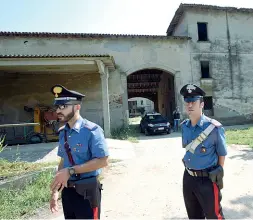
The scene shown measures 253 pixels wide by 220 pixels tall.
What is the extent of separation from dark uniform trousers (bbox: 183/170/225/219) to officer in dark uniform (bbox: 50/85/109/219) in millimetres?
969

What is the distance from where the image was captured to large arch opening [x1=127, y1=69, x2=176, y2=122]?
2123 cm

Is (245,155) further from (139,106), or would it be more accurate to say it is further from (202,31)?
(139,106)

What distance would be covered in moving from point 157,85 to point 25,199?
23628 mm

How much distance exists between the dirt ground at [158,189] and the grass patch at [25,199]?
0.38m

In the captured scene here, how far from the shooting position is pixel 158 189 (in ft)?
16.6

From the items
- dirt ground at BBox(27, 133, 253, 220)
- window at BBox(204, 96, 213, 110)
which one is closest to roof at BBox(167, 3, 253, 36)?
window at BBox(204, 96, 213, 110)

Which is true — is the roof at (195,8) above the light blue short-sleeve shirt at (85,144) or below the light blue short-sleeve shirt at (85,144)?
above

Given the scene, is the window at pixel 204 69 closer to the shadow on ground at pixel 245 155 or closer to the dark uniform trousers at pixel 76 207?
the shadow on ground at pixel 245 155

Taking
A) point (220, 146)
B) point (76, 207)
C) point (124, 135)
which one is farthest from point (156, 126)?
point (76, 207)

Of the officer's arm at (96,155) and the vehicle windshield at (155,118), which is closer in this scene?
the officer's arm at (96,155)

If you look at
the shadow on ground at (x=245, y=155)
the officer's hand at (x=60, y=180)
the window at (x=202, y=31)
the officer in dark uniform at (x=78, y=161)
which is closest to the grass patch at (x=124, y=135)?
the shadow on ground at (x=245, y=155)

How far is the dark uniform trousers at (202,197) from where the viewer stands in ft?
7.84

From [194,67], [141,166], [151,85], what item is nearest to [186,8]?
[194,67]

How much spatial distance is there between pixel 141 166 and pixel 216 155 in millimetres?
4618
